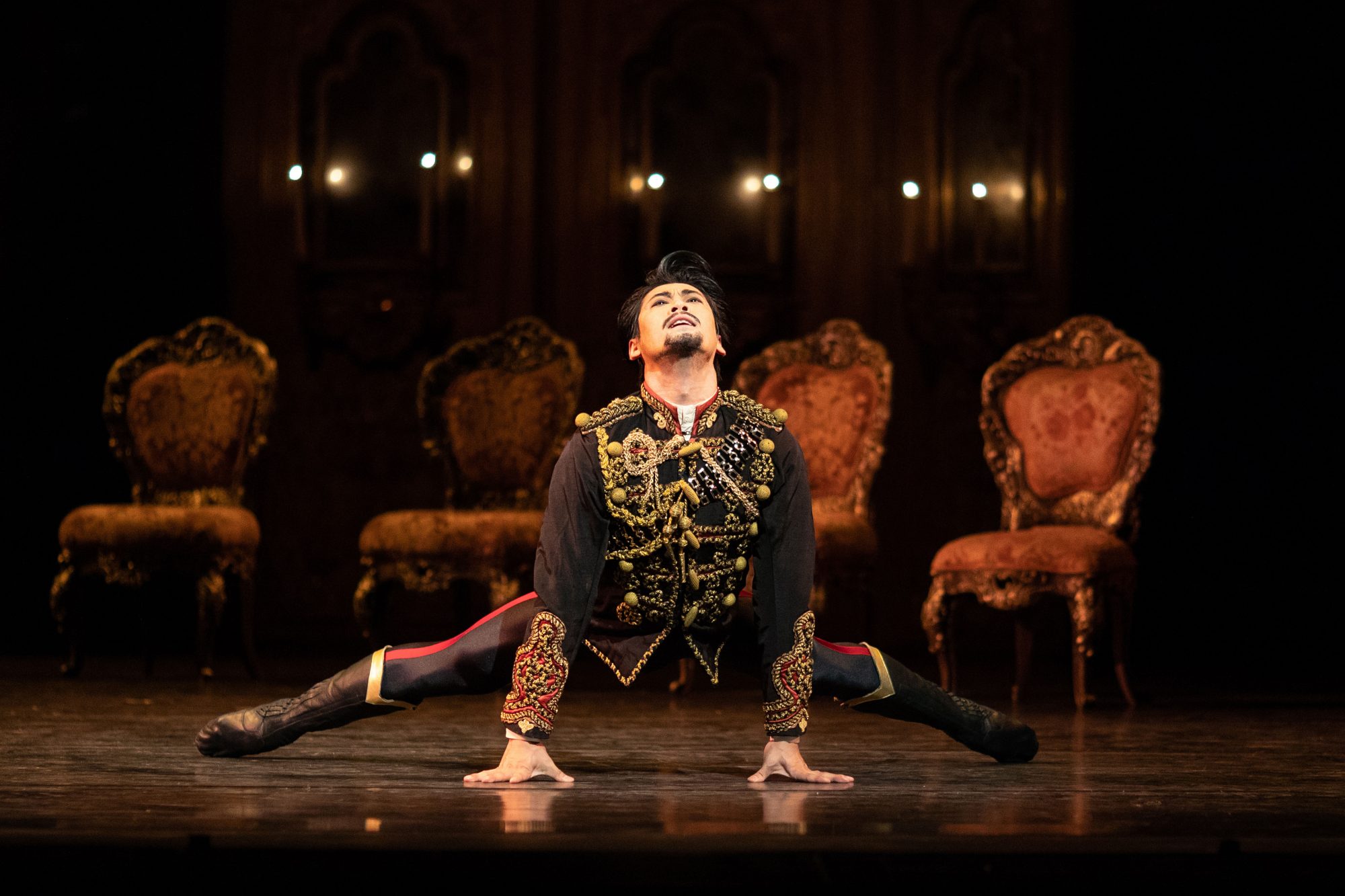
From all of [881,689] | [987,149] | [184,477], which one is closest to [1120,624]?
[881,689]

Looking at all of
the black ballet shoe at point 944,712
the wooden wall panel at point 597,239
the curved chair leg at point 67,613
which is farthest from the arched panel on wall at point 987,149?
the black ballet shoe at point 944,712

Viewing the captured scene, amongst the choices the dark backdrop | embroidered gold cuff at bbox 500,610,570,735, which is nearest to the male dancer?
embroidered gold cuff at bbox 500,610,570,735

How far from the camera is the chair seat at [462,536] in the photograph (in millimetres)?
4844

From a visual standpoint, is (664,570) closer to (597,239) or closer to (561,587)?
(561,587)

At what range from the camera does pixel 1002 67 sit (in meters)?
6.48

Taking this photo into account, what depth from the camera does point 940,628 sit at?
469cm

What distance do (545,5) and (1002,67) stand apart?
185cm

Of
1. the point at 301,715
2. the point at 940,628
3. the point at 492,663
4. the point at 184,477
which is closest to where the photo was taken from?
the point at 492,663

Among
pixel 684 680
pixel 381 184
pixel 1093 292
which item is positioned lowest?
pixel 684 680

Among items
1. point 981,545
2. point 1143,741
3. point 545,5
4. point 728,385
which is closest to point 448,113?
point 545,5

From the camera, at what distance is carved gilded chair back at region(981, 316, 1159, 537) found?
15.5ft

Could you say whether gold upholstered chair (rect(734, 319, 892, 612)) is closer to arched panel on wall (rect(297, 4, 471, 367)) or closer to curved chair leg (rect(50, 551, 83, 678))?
arched panel on wall (rect(297, 4, 471, 367))

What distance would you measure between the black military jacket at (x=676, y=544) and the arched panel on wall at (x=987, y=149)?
384 cm

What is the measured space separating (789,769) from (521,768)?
0.45 metres
